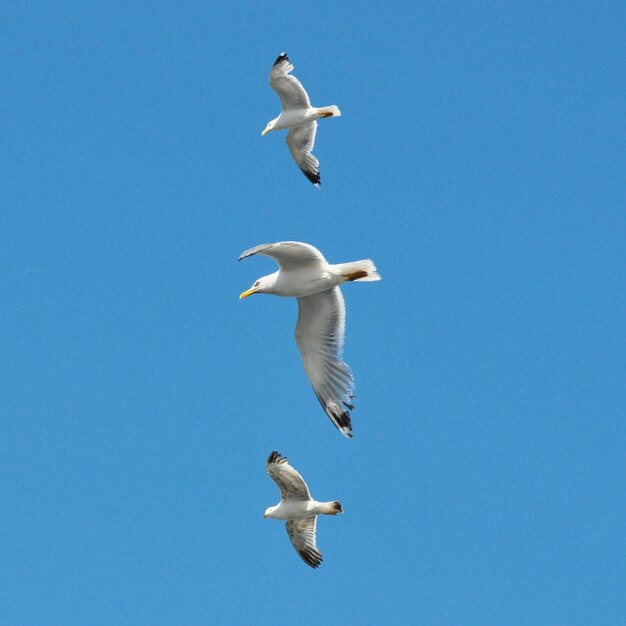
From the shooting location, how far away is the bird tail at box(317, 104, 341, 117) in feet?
51.4

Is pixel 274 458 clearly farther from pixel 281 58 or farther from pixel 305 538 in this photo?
pixel 281 58

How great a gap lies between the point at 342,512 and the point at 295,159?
6.53m

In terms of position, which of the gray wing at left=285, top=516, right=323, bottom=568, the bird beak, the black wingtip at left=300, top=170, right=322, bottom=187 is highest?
the black wingtip at left=300, top=170, right=322, bottom=187

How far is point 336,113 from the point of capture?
15.7 m

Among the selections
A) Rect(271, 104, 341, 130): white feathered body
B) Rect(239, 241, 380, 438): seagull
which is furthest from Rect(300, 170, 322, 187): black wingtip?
Rect(239, 241, 380, 438): seagull

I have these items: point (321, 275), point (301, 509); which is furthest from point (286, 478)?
point (321, 275)

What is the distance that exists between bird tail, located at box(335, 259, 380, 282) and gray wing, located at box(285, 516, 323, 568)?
369cm

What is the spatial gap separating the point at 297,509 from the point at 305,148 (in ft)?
21.0

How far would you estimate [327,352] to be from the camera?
37.1 ft

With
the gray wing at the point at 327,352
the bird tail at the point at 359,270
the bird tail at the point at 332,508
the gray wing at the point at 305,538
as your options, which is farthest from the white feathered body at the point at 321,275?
the gray wing at the point at 305,538

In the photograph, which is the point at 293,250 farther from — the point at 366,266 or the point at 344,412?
the point at 344,412

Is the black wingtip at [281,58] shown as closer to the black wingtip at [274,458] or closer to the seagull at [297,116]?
the seagull at [297,116]

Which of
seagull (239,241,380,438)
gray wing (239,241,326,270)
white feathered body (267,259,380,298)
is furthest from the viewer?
seagull (239,241,380,438)

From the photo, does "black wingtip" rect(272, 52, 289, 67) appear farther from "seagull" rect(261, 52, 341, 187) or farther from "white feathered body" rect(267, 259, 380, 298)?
"white feathered body" rect(267, 259, 380, 298)
